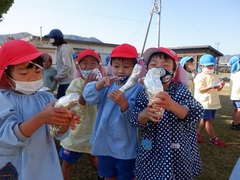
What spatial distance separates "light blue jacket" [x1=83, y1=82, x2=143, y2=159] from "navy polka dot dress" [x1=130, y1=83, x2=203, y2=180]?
18 centimetres

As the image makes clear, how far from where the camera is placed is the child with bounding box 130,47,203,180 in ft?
5.06

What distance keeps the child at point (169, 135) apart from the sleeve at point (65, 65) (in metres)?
2.44

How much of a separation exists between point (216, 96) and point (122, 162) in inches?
123

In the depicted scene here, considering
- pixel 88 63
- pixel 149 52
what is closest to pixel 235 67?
pixel 88 63

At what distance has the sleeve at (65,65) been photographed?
3.85m

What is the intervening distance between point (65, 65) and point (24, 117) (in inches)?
102

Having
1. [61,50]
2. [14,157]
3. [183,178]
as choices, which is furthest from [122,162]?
[61,50]

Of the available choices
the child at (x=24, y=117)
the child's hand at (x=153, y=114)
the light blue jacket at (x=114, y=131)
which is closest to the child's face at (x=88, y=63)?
the light blue jacket at (x=114, y=131)

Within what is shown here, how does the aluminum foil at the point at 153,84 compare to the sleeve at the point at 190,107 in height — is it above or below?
above

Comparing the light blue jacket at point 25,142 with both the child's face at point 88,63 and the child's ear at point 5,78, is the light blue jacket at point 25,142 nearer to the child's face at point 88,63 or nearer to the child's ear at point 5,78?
the child's ear at point 5,78

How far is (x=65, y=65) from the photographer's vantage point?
388cm

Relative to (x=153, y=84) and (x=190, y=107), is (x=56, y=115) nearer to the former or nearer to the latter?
(x=153, y=84)

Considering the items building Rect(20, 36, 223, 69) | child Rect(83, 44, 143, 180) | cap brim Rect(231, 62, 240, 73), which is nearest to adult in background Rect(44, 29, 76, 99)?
child Rect(83, 44, 143, 180)

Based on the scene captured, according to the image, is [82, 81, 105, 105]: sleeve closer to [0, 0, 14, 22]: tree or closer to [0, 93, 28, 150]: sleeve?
[0, 93, 28, 150]: sleeve
